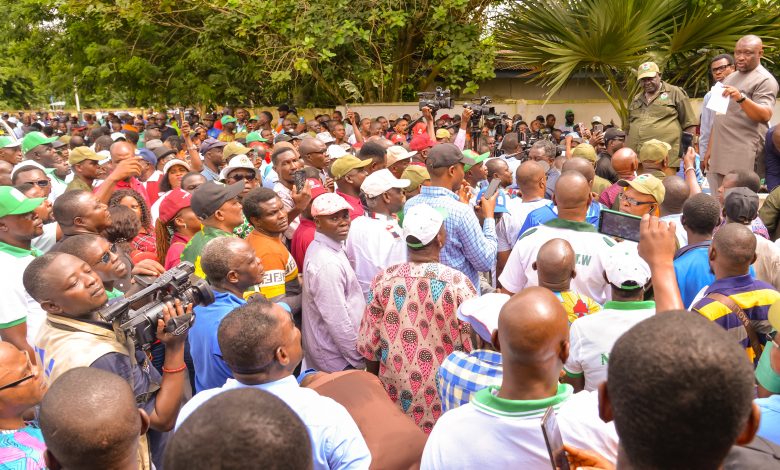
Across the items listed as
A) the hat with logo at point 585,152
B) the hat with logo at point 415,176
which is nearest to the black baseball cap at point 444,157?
the hat with logo at point 415,176

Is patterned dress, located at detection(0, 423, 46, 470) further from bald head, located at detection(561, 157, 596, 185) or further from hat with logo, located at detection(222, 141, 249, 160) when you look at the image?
hat with logo, located at detection(222, 141, 249, 160)

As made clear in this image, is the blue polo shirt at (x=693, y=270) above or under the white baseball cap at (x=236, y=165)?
under

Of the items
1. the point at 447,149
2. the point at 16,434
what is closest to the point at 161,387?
the point at 16,434

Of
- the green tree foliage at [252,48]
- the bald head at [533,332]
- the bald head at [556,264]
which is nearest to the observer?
the bald head at [533,332]

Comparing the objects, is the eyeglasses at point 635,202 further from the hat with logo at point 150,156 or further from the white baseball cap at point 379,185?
the hat with logo at point 150,156

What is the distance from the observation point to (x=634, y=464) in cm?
136

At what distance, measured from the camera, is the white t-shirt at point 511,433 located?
6.26ft

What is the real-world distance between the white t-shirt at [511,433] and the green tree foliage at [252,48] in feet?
39.4

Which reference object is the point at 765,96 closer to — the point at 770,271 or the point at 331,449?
the point at 770,271

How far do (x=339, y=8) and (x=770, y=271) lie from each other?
1135 centimetres

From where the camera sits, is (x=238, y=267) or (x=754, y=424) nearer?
(x=754, y=424)

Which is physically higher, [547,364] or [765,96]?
[765,96]

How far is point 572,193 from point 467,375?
1.80 m

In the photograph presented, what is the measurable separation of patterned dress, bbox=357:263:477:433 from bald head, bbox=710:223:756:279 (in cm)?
123
